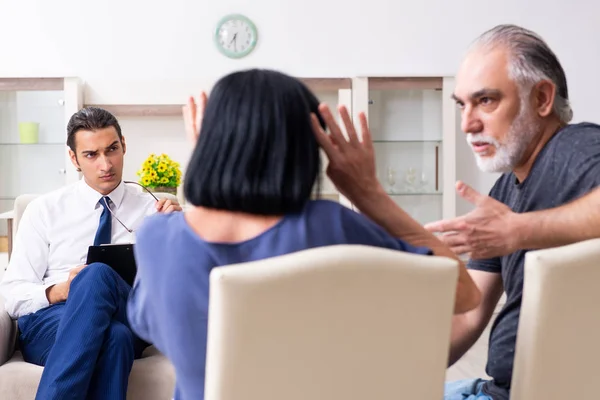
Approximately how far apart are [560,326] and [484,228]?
0.72ft

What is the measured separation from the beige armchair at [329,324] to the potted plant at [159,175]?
2.63 m

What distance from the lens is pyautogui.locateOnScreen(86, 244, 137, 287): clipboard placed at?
2543mm

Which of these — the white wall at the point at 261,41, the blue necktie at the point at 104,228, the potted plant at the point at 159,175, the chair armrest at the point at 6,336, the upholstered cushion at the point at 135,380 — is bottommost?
the upholstered cushion at the point at 135,380

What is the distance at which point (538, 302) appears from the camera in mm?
1308

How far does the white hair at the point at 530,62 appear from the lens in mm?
1619

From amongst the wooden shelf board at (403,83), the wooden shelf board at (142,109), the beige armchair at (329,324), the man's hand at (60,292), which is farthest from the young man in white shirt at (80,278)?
the wooden shelf board at (403,83)

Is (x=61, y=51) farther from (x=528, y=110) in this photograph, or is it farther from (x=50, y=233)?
(x=528, y=110)

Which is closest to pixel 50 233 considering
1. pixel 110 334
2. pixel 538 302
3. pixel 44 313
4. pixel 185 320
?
pixel 44 313

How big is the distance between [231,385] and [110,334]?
1.21 m

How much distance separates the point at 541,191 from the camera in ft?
5.30

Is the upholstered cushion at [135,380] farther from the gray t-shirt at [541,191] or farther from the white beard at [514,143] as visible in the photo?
the white beard at [514,143]

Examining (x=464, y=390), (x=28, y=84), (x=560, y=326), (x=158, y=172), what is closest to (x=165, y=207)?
(x=158, y=172)

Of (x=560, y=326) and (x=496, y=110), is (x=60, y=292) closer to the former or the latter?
(x=496, y=110)

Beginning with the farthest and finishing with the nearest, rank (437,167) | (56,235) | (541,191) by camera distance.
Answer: (437,167) < (56,235) < (541,191)
